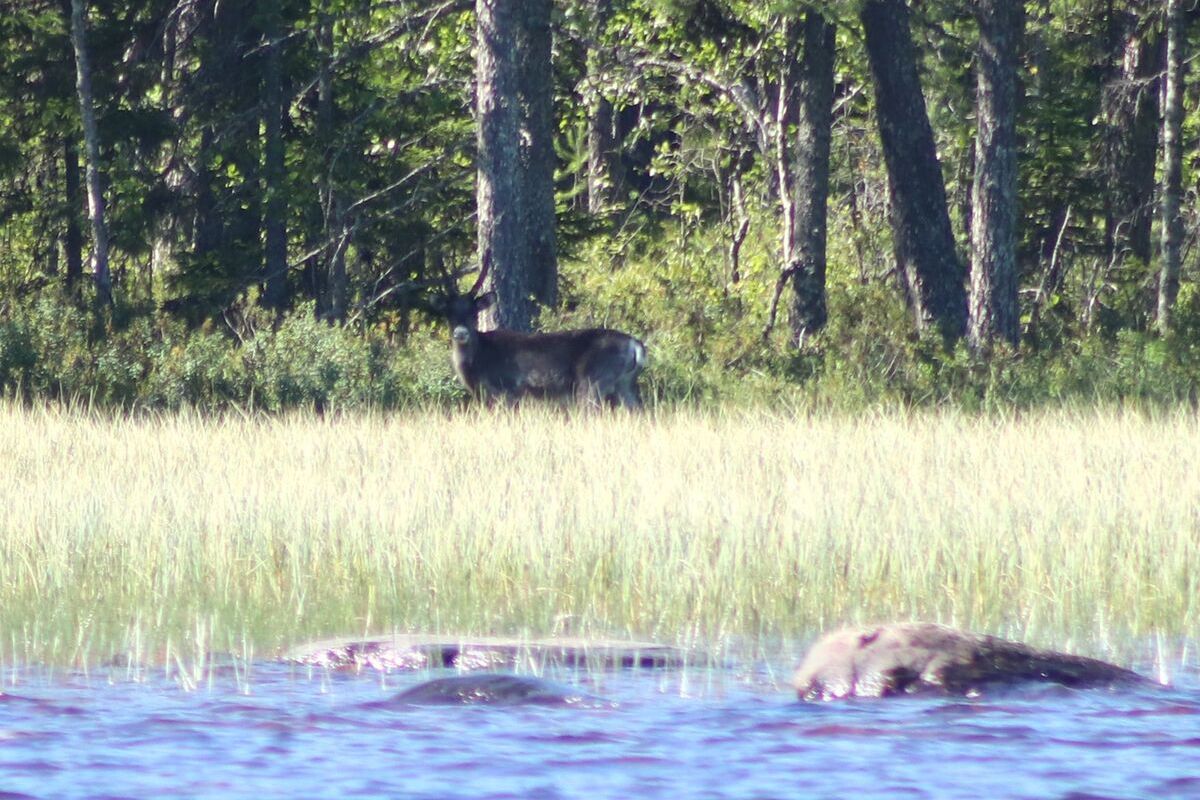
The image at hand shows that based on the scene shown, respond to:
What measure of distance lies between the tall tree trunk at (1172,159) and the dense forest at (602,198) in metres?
0.05

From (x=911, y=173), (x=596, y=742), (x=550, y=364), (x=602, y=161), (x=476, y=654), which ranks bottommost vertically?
(x=596, y=742)

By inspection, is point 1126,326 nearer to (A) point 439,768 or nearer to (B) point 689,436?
(B) point 689,436

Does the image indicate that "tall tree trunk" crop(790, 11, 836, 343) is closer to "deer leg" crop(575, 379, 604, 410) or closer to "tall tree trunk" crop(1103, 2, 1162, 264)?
"deer leg" crop(575, 379, 604, 410)

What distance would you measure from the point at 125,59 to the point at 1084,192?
47.6ft

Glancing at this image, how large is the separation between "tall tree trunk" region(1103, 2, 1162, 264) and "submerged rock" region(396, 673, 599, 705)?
77.1ft

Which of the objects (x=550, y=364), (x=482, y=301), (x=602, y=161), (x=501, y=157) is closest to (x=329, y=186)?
(x=501, y=157)

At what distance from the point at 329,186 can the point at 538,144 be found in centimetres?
363

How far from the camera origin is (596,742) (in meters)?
6.49

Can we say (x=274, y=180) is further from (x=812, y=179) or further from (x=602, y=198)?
(x=602, y=198)

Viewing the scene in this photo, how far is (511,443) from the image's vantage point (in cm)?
1423

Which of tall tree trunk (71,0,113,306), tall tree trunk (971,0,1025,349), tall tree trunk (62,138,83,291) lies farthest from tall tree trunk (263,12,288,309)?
tall tree trunk (971,0,1025,349)

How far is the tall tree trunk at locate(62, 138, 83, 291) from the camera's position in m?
28.4

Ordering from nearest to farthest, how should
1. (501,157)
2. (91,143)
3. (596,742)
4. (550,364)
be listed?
1. (596,742)
2. (550,364)
3. (501,157)
4. (91,143)

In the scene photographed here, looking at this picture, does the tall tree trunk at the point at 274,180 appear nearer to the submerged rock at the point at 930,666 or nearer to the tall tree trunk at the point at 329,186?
the tall tree trunk at the point at 329,186
